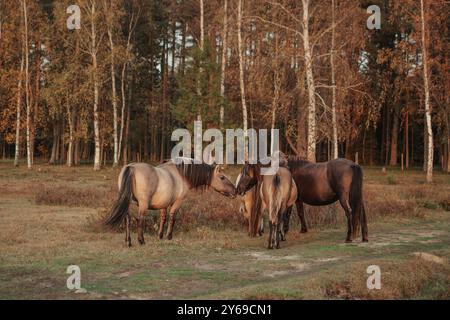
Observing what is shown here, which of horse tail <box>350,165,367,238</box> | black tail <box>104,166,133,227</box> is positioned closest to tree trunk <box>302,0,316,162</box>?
horse tail <box>350,165,367,238</box>

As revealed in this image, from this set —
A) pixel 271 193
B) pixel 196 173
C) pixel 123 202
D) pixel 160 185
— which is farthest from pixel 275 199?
pixel 123 202

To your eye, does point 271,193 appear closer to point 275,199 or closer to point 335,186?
point 275,199

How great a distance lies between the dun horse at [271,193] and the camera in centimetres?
1089

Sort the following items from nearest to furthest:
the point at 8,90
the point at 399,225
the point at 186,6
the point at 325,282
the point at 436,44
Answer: the point at 325,282 → the point at 399,225 → the point at 436,44 → the point at 8,90 → the point at 186,6

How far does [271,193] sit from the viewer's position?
11.0m

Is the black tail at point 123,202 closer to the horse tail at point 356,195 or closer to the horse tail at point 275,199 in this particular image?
the horse tail at point 275,199

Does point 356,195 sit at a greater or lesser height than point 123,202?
greater

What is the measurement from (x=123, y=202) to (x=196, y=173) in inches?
79.4

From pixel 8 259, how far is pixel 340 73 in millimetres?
14795

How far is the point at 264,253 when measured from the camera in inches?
407

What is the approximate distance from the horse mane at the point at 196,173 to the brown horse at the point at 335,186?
212 cm
